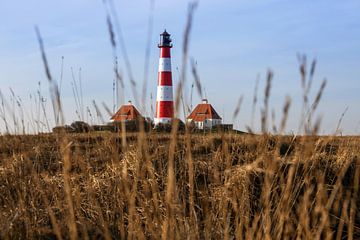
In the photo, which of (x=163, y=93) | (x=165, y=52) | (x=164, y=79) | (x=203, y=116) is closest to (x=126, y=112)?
(x=203, y=116)

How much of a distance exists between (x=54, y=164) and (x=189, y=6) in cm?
425

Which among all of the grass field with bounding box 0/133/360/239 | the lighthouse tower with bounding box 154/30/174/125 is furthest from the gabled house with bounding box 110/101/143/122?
the lighthouse tower with bounding box 154/30/174/125

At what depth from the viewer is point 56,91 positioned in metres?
2.21

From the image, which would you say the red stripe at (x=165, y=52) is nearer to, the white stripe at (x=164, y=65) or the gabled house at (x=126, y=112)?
the white stripe at (x=164, y=65)

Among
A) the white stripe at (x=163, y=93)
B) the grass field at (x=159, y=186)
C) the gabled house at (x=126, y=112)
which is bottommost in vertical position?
the grass field at (x=159, y=186)

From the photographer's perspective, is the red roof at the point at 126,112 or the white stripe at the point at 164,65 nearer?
the red roof at the point at 126,112

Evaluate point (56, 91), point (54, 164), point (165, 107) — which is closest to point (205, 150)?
point (54, 164)

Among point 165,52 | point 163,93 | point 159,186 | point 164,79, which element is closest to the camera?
point 159,186

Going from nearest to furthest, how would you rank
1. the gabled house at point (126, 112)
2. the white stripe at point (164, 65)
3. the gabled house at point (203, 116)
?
the gabled house at point (126, 112)
the gabled house at point (203, 116)
the white stripe at point (164, 65)

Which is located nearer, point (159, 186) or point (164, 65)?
point (159, 186)

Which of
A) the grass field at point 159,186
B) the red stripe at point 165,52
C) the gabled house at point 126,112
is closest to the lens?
the gabled house at point 126,112

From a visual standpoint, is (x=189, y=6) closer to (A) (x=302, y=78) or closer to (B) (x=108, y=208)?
(A) (x=302, y=78)

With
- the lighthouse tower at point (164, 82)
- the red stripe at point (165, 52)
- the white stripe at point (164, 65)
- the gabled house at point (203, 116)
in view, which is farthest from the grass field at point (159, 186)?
the red stripe at point (165, 52)

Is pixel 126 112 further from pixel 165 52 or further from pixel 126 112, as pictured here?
pixel 165 52
